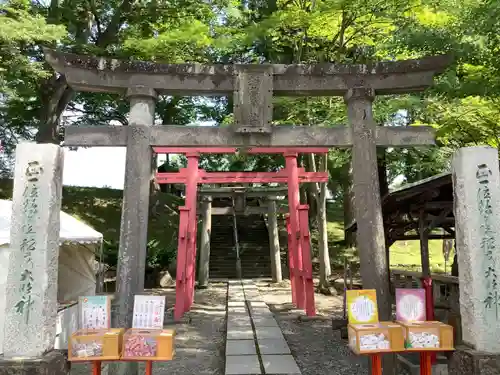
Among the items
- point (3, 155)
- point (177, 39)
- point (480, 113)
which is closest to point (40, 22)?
point (177, 39)

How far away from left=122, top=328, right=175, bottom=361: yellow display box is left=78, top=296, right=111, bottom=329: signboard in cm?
38

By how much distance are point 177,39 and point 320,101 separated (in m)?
4.65

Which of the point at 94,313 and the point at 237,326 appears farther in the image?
the point at 237,326

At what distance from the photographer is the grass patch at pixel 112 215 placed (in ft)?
65.1

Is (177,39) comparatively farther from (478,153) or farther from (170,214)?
(170,214)

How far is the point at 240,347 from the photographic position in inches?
294

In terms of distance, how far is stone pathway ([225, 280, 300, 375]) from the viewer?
244 inches

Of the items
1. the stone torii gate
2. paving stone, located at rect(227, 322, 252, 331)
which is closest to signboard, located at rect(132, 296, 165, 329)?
the stone torii gate

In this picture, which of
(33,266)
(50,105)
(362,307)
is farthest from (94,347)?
(50,105)

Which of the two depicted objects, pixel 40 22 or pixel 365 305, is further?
pixel 40 22

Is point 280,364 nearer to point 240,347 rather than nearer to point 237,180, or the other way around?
point 240,347

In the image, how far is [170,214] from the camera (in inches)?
962

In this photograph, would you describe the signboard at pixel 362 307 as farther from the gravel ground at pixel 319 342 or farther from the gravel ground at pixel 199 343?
the gravel ground at pixel 199 343

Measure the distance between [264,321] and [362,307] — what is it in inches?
225
